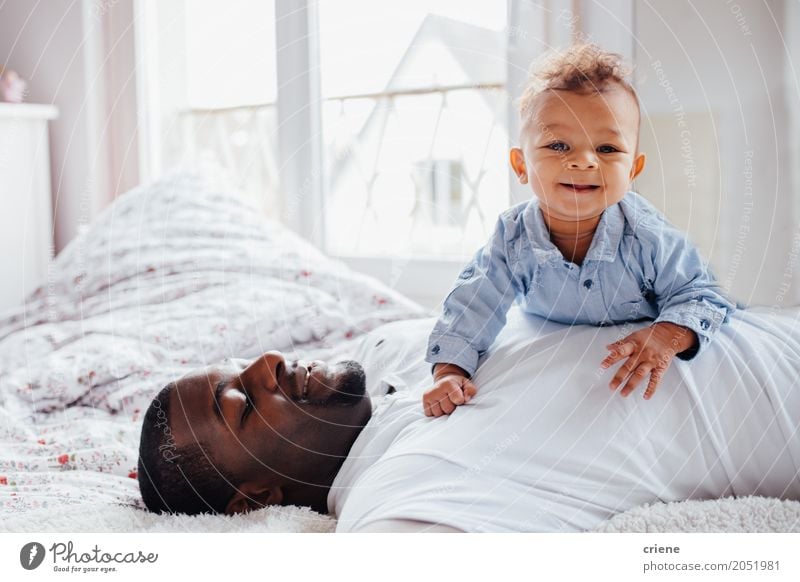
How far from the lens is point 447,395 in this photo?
70cm

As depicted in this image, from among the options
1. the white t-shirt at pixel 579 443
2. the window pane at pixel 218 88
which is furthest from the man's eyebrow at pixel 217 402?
the window pane at pixel 218 88

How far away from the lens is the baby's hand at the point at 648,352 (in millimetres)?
652

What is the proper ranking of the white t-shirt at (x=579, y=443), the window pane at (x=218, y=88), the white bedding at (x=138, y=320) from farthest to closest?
the window pane at (x=218, y=88) < the white bedding at (x=138, y=320) < the white t-shirt at (x=579, y=443)

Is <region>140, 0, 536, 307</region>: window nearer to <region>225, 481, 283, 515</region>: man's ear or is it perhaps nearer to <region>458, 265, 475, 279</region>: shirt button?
<region>458, 265, 475, 279</region>: shirt button

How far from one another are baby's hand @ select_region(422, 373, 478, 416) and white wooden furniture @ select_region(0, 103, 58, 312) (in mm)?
1139

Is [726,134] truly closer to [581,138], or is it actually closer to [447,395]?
[581,138]

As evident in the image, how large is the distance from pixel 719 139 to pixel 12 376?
3.06ft


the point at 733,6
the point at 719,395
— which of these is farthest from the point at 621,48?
the point at 719,395

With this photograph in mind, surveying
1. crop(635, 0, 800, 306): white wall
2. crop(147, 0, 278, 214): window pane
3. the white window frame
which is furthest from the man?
crop(147, 0, 278, 214): window pane

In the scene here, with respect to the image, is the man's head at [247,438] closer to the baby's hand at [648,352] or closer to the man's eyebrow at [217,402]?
the man's eyebrow at [217,402]

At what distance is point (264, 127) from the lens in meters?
1.67

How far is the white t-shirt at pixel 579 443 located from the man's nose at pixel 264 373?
0.31ft

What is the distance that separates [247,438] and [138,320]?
1.72 ft

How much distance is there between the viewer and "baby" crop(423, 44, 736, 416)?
0.72 meters
